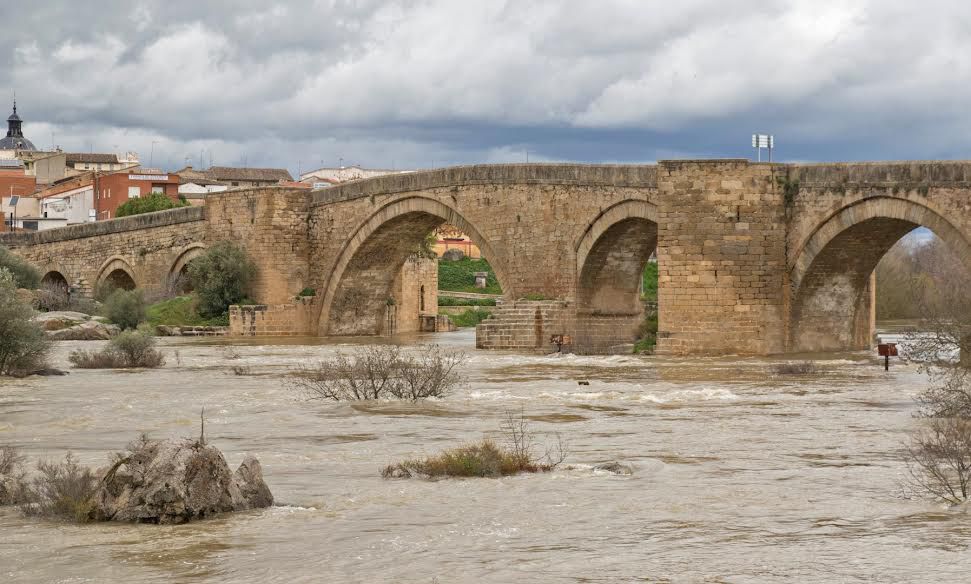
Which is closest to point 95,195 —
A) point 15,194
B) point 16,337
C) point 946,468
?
point 15,194

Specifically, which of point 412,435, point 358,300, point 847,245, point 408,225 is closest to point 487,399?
point 412,435

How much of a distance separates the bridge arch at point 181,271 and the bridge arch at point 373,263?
6.28m

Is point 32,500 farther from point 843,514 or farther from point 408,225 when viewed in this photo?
point 408,225

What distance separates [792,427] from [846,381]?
523 cm

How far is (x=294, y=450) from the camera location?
33.5ft

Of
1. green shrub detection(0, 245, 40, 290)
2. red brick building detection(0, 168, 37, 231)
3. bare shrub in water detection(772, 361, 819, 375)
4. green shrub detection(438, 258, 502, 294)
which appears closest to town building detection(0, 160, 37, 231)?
red brick building detection(0, 168, 37, 231)

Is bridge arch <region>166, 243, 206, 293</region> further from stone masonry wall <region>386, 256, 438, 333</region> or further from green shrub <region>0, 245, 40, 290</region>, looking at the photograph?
stone masonry wall <region>386, 256, 438, 333</region>

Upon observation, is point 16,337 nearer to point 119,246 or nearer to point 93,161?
point 119,246

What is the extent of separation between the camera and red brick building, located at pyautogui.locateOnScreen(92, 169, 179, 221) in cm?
5988

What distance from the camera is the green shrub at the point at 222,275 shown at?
111ft

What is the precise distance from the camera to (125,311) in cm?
3403

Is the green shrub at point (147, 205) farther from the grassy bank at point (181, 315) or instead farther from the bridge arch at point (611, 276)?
the bridge arch at point (611, 276)

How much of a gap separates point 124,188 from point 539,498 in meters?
54.9

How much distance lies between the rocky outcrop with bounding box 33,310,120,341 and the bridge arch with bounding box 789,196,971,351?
54.4ft
